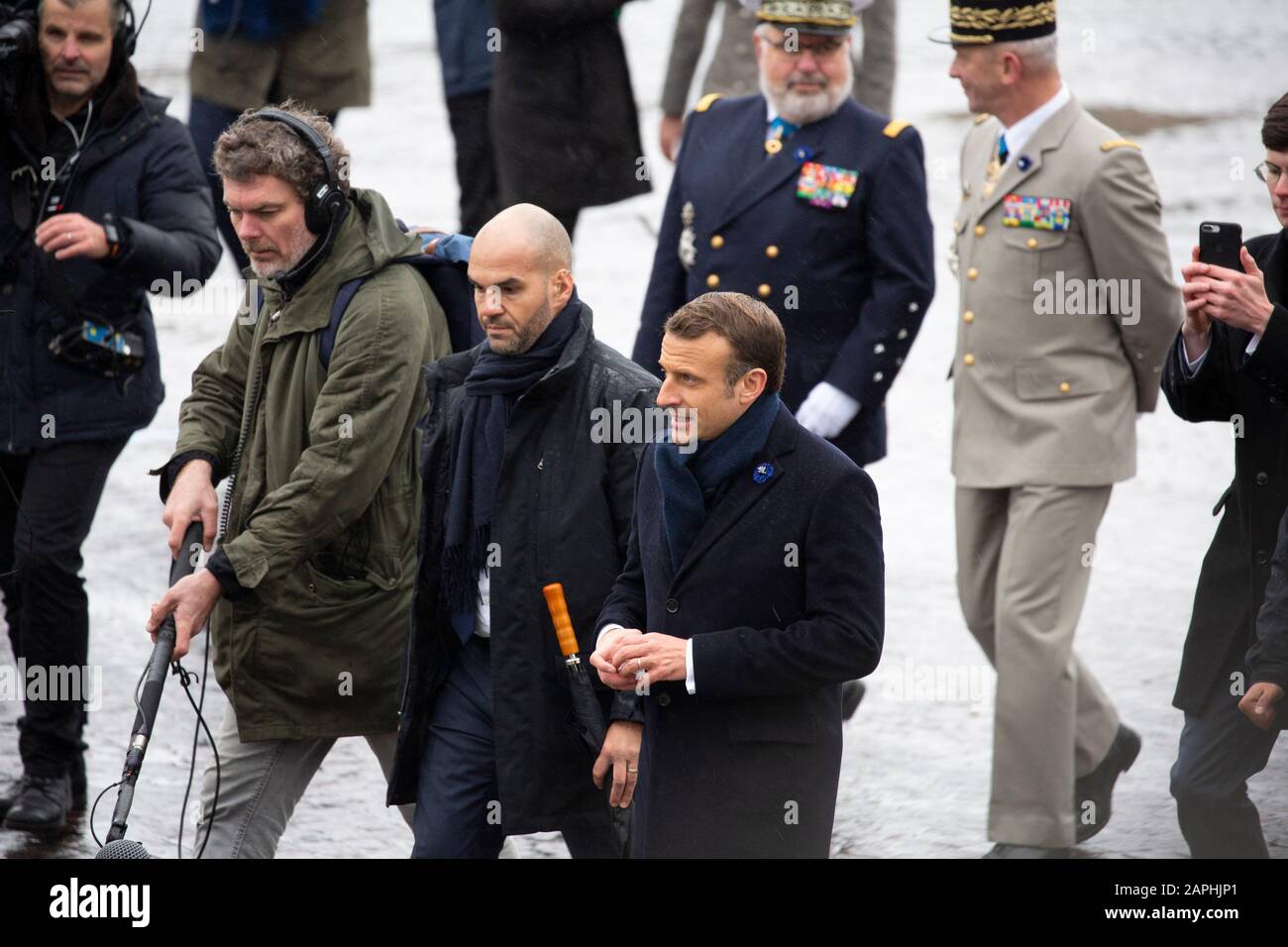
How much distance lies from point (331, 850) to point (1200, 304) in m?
2.91

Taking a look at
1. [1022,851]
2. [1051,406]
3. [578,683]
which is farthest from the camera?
[1051,406]

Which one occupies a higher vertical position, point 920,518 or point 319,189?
point 319,189

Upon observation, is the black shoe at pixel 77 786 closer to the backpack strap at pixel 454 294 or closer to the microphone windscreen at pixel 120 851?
the backpack strap at pixel 454 294

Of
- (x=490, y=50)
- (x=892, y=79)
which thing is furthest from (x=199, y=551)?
(x=892, y=79)

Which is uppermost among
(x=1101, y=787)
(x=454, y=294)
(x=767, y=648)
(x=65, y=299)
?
(x=454, y=294)

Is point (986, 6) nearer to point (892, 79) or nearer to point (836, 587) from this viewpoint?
point (836, 587)

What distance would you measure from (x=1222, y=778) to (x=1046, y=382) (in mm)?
1349

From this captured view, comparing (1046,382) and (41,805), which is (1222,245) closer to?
(1046,382)

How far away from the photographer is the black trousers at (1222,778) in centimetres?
514

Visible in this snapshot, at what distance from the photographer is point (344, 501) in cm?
498

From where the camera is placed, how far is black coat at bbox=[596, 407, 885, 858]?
4250mm

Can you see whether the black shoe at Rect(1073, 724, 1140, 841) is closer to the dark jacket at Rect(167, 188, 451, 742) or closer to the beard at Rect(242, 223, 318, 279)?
the dark jacket at Rect(167, 188, 451, 742)

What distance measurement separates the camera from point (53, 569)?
6.16 m

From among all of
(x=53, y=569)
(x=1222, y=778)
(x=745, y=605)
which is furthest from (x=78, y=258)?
(x=1222, y=778)
